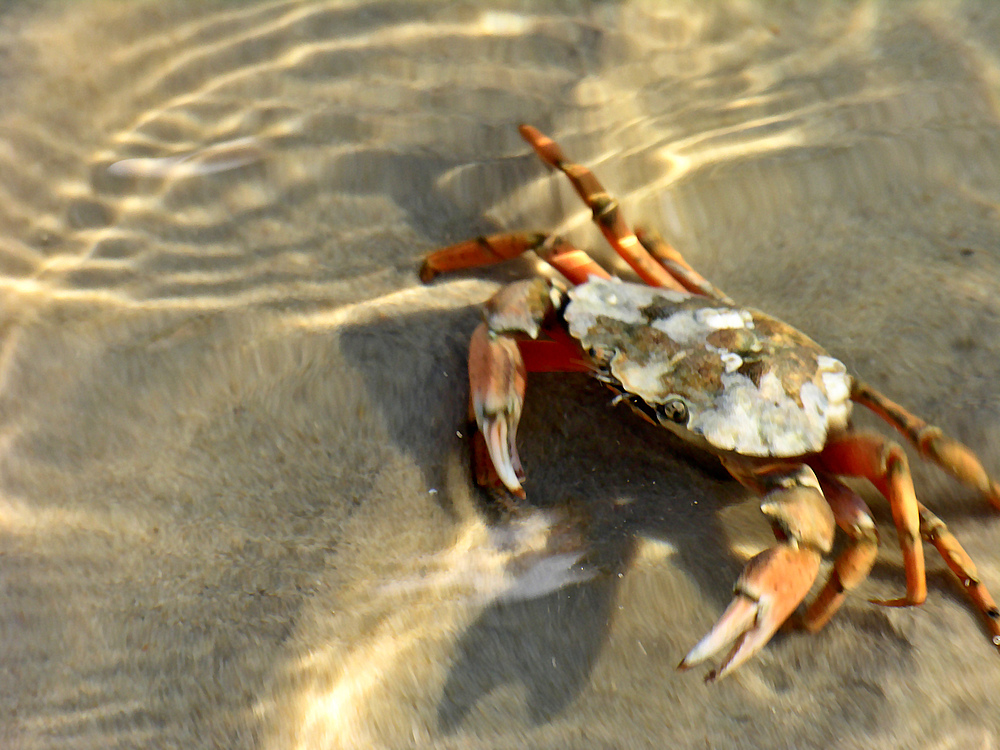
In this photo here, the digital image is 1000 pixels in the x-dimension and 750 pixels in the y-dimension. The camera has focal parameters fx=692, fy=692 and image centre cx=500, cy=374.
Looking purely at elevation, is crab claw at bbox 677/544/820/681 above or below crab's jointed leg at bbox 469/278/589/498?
below

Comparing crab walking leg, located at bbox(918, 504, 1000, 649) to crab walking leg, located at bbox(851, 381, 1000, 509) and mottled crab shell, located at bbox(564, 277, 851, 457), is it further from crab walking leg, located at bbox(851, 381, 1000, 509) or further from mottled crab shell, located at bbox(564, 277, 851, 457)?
mottled crab shell, located at bbox(564, 277, 851, 457)

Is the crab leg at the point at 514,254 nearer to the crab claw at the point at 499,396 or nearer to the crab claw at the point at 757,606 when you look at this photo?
the crab claw at the point at 499,396

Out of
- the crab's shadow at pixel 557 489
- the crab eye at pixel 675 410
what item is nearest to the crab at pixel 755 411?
the crab eye at pixel 675 410

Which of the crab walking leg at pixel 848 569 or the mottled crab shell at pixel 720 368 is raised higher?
the mottled crab shell at pixel 720 368

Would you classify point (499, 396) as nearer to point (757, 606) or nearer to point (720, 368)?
point (720, 368)

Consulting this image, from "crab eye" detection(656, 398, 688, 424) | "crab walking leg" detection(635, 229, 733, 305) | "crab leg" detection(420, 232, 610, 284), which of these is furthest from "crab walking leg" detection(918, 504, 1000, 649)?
"crab leg" detection(420, 232, 610, 284)

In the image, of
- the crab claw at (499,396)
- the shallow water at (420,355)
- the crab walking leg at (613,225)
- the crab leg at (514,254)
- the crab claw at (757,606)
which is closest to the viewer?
the crab claw at (757,606)

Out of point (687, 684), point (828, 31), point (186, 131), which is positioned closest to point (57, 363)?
point (186, 131)
